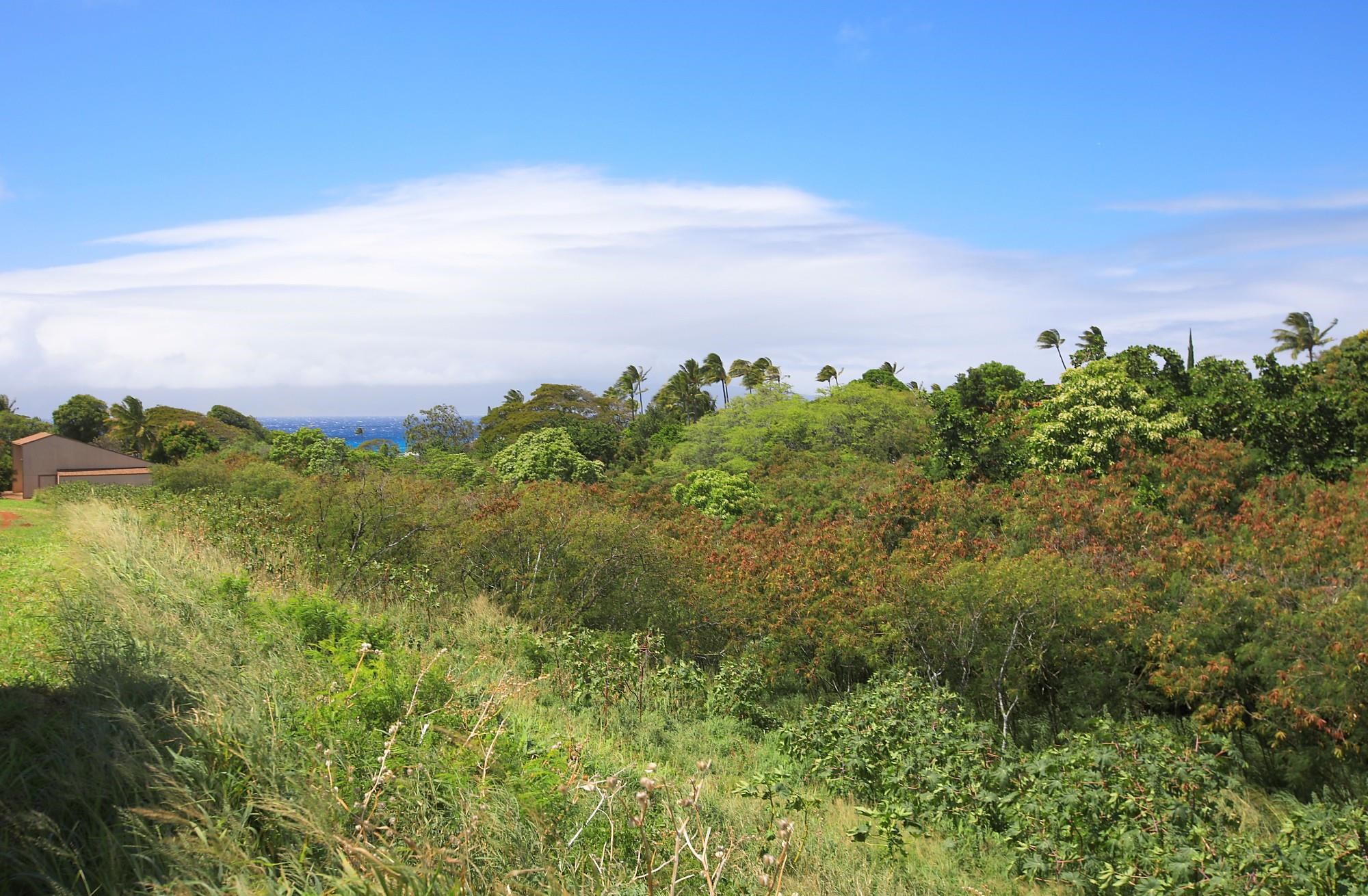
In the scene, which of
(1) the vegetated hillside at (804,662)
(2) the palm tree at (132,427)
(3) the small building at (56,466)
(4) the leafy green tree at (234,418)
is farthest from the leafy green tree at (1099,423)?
(4) the leafy green tree at (234,418)

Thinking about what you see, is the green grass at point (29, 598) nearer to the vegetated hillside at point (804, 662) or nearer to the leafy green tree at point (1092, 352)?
the vegetated hillside at point (804, 662)

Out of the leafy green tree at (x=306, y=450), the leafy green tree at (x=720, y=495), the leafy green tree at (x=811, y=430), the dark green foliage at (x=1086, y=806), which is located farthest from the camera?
the leafy green tree at (x=306, y=450)

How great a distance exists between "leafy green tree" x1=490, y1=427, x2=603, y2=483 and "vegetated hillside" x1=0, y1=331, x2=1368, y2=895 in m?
11.5

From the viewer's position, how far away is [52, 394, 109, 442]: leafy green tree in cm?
4712

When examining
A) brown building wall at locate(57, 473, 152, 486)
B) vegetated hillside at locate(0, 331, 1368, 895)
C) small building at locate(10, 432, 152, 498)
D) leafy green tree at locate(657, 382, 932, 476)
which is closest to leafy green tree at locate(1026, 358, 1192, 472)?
vegetated hillside at locate(0, 331, 1368, 895)

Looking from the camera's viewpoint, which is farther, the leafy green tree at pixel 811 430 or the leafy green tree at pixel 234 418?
the leafy green tree at pixel 234 418

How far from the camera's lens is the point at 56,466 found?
32.2 m

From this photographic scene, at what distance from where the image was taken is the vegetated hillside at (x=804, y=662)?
11.8 feet

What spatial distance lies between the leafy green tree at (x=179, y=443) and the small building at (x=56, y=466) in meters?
8.20

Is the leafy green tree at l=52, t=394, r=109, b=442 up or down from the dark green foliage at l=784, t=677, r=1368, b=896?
up

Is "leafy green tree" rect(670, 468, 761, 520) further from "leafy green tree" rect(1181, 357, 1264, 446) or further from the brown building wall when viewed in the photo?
the brown building wall

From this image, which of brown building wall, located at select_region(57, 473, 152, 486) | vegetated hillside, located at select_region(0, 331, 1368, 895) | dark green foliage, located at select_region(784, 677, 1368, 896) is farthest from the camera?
brown building wall, located at select_region(57, 473, 152, 486)

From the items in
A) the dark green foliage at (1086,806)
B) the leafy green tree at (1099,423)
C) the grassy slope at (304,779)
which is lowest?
the dark green foliage at (1086,806)

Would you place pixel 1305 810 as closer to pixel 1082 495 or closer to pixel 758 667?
pixel 758 667
